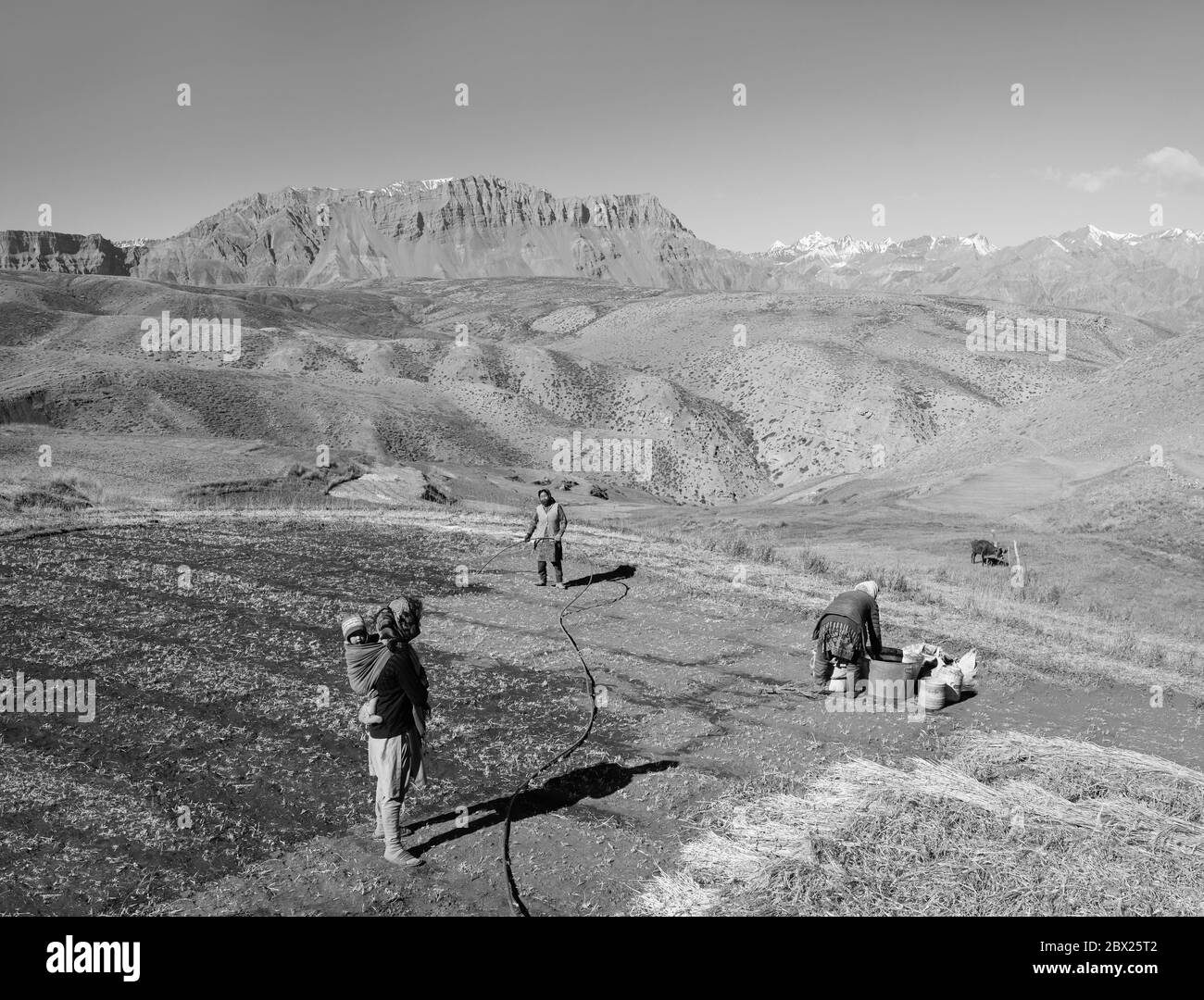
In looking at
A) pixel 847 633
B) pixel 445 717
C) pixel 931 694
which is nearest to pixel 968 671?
pixel 931 694

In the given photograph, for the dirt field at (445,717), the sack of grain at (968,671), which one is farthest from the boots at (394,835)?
the sack of grain at (968,671)

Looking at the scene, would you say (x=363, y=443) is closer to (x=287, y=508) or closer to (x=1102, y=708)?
(x=287, y=508)

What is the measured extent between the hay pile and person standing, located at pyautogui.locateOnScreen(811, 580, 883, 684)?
7.06 ft

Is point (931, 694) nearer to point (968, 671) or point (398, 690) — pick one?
point (968, 671)

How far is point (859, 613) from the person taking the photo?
11664 mm

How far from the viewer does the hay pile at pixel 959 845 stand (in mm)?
7168

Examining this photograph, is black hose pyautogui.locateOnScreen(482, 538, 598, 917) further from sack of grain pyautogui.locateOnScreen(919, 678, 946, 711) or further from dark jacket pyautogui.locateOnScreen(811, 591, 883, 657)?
sack of grain pyautogui.locateOnScreen(919, 678, 946, 711)

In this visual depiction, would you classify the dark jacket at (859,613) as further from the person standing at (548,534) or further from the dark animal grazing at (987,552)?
the dark animal grazing at (987,552)

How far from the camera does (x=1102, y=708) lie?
41.2 feet

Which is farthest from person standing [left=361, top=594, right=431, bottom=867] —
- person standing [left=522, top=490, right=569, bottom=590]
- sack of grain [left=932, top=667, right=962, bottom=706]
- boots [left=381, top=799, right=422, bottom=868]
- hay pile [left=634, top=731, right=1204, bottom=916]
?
person standing [left=522, top=490, right=569, bottom=590]
